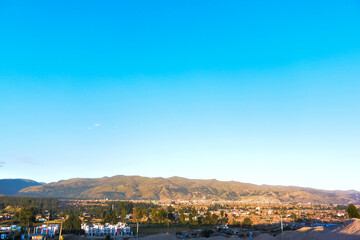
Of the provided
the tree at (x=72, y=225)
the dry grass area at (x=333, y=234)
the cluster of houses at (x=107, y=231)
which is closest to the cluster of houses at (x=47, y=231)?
the tree at (x=72, y=225)

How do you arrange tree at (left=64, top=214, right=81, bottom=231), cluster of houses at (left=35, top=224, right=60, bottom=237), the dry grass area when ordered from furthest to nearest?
1. tree at (left=64, top=214, right=81, bottom=231)
2. cluster of houses at (left=35, top=224, right=60, bottom=237)
3. the dry grass area

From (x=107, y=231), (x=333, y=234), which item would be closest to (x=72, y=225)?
(x=107, y=231)

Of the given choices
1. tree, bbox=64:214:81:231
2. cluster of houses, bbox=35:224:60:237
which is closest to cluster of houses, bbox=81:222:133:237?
tree, bbox=64:214:81:231

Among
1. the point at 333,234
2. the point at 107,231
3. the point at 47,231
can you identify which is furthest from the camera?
the point at 107,231

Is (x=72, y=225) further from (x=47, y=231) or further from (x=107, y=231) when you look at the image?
(x=107, y=231)

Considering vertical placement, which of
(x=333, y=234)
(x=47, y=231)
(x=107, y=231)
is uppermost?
(x=333, y=234)

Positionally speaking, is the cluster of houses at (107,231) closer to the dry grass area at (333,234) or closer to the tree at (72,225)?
the tree at (72,225)

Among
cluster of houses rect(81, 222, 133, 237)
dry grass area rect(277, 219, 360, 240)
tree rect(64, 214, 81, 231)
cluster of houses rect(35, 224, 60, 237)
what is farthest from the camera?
tree rect(64, 214, 81, 231)

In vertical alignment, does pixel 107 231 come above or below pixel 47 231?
below

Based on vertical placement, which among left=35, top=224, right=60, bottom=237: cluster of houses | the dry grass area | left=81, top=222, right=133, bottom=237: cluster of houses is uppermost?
the dry grass area

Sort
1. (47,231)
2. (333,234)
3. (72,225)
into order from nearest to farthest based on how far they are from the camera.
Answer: (333,234) → (47,231) → (72,225)

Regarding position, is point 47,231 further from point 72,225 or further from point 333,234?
point 333,234

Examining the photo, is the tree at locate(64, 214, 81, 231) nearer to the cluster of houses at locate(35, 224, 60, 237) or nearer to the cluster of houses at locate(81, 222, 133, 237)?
the cluster of houses at locate(81, 222, 133, 237)

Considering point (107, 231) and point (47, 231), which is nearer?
point (47, 231)
